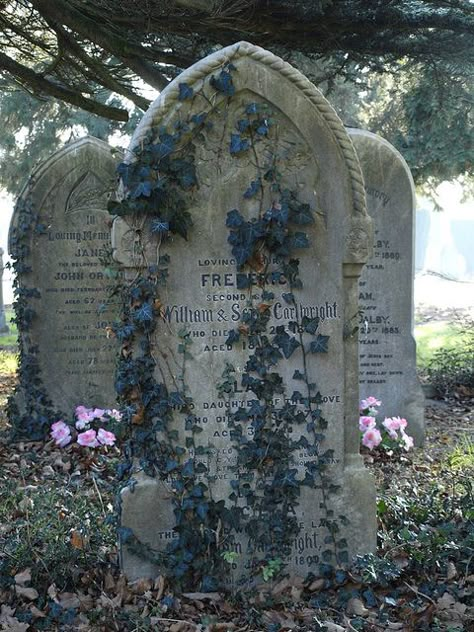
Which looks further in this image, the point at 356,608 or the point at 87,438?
the point at 87,438

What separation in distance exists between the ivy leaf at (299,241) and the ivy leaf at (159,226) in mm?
651

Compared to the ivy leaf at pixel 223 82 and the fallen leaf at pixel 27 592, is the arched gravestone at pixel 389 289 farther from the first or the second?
the fallen leaf at pixel 27 592

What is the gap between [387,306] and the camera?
6664 mm

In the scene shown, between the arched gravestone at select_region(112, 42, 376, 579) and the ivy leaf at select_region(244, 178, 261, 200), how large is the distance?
0.02m

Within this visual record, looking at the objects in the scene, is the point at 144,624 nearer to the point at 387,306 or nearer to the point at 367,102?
the point at 387,306

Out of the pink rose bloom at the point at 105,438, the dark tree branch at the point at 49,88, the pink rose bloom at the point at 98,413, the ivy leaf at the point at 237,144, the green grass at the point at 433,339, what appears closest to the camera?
the ivy leaf at the point at 237,144

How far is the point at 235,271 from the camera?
3.93 m

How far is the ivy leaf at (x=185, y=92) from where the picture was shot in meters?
3.74

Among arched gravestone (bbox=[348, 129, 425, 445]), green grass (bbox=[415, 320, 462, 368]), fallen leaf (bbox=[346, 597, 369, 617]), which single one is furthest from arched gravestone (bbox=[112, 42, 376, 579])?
green grass (bbox=[415, 320, 462, 368])

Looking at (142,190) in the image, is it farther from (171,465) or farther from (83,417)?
(83,417)

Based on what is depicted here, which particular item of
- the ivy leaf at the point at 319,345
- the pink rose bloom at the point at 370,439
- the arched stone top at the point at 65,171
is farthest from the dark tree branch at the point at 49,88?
the ivy leaf at the point at 319,345

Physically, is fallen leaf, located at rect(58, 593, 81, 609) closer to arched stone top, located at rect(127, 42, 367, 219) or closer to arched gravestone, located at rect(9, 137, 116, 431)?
arched stone top, located at rect(127, 42, 367, 219)

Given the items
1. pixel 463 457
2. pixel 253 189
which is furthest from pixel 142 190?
pixel 463 457

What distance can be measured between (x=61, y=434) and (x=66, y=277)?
140 cm
